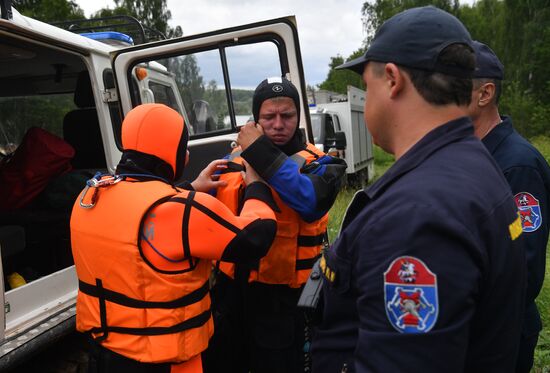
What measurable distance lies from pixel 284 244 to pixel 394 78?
118 cm

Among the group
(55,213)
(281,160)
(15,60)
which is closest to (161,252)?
(281,160)

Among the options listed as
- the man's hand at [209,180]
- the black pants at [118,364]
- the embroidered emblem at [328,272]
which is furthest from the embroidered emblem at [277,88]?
the black pants at [118,364]

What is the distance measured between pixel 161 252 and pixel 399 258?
97 cm

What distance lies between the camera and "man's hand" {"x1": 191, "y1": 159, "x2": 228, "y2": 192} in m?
2.04

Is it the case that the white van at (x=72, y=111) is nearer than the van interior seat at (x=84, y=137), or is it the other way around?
the white van at (x=72, y=111)

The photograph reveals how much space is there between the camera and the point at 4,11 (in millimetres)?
2115

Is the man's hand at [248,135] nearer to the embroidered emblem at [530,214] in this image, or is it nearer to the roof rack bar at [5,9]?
the embroidered emblem at [530,214]

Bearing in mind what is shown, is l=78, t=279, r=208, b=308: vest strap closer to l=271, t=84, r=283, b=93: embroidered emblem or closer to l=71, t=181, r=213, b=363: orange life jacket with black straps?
l=71, t=181, r=213, b=363: orange life jacket with black straps

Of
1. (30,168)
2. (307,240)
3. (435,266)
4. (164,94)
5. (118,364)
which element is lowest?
(118,364)

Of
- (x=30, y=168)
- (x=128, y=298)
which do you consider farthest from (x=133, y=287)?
(x=30, y=168)

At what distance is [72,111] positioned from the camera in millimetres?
4152

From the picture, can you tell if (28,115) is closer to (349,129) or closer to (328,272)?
(328,272)

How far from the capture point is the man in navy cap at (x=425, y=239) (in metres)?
0.84

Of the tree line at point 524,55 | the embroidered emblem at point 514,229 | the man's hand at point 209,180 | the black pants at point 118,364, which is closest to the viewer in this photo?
the embroidered emblem at point 514,229
